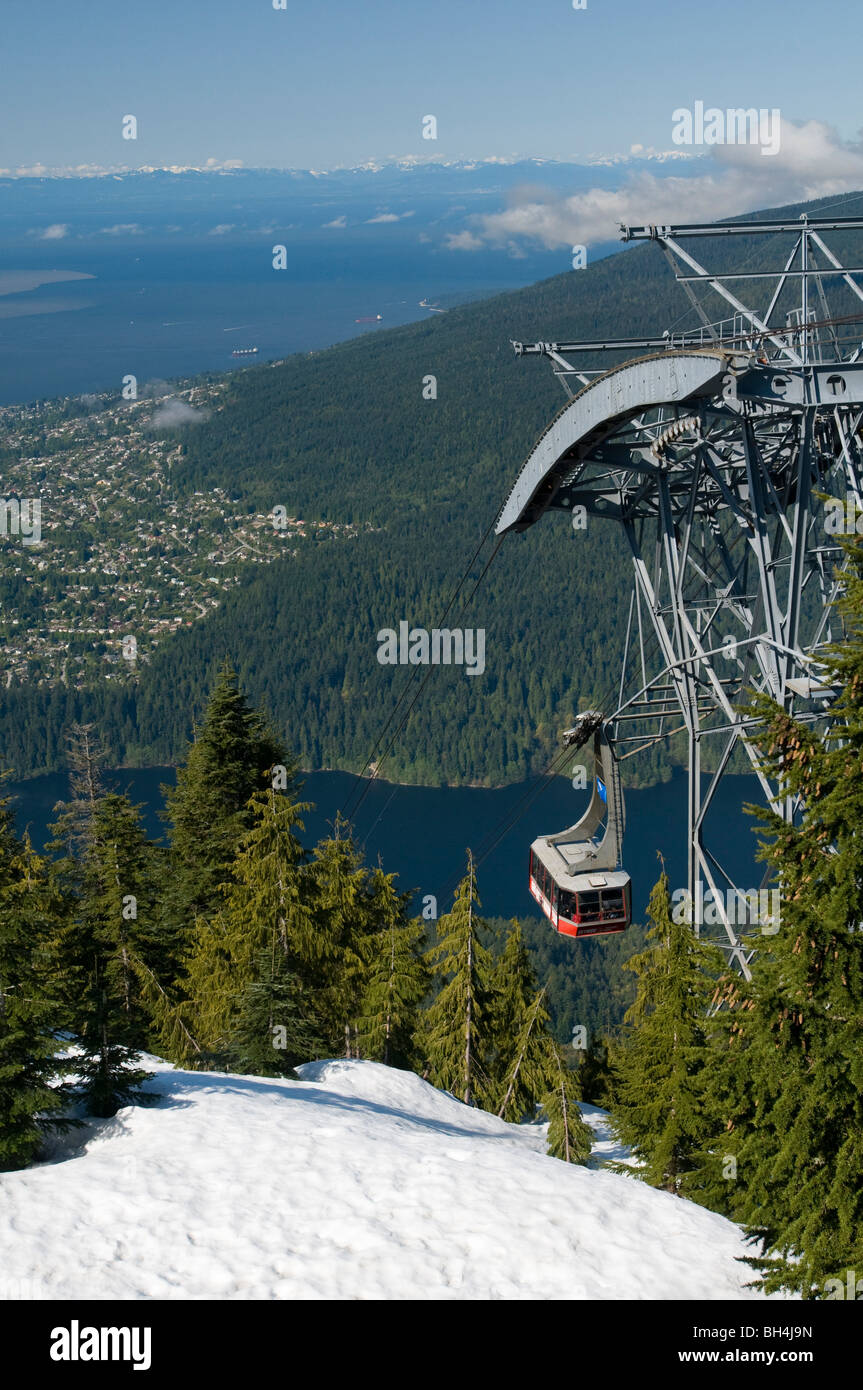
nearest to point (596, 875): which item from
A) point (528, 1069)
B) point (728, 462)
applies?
point (528, 1069)

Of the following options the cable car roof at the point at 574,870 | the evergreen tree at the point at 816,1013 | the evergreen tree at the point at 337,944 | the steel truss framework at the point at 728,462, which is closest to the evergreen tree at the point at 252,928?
the evergreen tree at the point at 337,944

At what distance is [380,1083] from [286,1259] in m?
11.0

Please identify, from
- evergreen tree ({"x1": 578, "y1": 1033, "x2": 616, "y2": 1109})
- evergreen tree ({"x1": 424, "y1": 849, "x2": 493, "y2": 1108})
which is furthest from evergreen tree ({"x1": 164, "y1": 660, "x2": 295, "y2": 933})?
evergreen tree ({"x1": 578, "y1": 1033, "x2": 616, "y2": 1109})

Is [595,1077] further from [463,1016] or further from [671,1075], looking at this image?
[671,1075]

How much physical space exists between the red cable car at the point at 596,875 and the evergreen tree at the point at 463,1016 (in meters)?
2.30

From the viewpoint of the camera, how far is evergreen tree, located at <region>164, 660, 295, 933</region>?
37.1 m

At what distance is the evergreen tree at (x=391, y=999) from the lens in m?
33.3

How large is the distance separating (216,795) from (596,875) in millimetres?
A: 13646

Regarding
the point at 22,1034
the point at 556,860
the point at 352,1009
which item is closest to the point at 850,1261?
the point at 22,1034

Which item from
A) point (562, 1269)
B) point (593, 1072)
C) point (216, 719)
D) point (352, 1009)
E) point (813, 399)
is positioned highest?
point (813, 399)

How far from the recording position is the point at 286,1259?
15.2m

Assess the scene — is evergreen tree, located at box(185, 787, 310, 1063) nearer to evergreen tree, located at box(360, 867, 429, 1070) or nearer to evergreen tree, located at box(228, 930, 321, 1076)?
evergreen tree, located at box(228, 930, 321, 1076)

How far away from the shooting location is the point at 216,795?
126 feet
